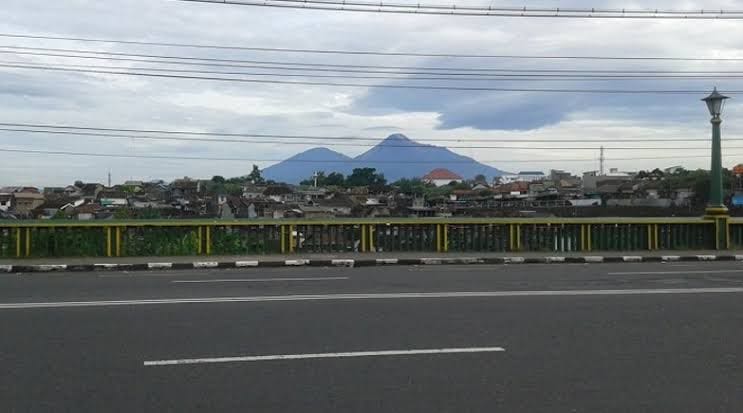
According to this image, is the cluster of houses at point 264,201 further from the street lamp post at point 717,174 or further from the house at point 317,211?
the street lamp post at point 717,174

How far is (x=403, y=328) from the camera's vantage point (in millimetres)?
7891

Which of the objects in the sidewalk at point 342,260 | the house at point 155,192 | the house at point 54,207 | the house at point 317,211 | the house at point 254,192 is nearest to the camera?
the sidewalk at point 342,260

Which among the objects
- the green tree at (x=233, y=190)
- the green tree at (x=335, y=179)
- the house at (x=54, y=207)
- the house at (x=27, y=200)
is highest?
the green tree at (x=335, y=179)

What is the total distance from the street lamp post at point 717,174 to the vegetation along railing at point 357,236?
50 mm

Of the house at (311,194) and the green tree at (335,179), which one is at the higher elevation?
the green tree at (335,179)

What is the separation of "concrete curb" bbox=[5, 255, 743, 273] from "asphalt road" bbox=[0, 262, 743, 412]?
12.0ft

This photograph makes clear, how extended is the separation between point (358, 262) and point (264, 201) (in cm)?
1129

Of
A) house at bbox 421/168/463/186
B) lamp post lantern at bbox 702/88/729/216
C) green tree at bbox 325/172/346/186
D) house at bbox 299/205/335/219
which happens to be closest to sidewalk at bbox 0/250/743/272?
lamp post lantern at bbox 702/88/729/216

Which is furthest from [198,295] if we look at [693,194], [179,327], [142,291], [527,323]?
[693,194]

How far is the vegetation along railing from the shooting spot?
57.2ft

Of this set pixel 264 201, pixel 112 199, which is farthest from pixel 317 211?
pixel 112 199

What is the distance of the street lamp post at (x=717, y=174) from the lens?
19.1 m

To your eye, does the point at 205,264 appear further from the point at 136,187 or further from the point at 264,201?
the point at 136,187

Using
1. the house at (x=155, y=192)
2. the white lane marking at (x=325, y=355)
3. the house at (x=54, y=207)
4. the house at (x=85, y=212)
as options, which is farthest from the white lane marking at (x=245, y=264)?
the house at (x=155, y=192)
